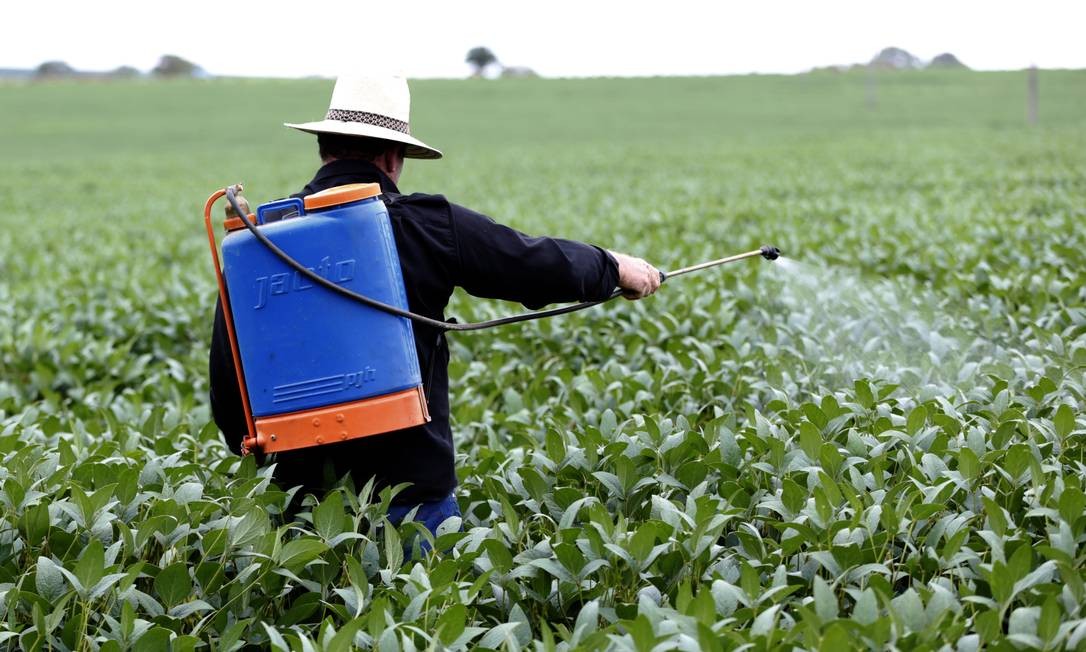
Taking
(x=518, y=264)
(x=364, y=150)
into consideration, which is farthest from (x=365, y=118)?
(x=518, y=264)

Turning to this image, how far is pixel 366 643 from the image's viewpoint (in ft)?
8.32

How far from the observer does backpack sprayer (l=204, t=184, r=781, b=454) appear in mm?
2965

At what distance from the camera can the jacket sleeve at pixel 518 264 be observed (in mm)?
3225

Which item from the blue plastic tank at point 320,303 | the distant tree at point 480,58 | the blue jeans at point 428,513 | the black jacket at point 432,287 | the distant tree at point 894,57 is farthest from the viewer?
the distant tree at point 480,58

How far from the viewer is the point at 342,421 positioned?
302cm

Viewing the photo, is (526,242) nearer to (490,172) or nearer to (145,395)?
(145,395)

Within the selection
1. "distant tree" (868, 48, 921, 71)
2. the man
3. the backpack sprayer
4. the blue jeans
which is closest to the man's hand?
the man

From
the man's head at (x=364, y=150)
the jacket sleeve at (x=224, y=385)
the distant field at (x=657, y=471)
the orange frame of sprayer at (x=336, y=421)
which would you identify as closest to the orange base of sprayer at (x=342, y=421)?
the orange frame of sprayer at (x=336, y=421)

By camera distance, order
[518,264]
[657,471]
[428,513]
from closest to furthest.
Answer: [518,264] < [428,513] < [657,471]

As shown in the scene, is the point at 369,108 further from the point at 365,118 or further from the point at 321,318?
the point at 321,318

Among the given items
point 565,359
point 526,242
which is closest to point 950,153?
point 565,359

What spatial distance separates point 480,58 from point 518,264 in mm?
115561

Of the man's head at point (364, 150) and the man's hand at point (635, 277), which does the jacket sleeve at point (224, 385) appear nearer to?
the man's head at point (364, 150)

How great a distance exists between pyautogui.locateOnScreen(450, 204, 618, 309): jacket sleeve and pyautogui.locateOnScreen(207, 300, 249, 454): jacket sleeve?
79 centimetres
